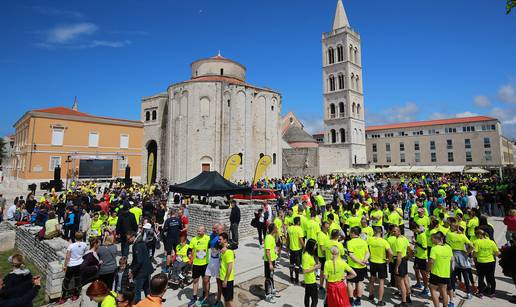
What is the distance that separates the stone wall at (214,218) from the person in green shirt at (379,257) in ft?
22.9

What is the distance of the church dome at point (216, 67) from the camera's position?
37906 millimetres

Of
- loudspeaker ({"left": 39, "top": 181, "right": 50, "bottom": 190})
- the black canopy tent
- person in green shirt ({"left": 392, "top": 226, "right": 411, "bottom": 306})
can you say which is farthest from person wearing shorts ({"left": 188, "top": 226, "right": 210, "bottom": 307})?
loudspeaker ({"left": 39, "top": 181, "right": 50, "bottom": 190})

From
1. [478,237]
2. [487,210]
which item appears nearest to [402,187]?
[487,210]

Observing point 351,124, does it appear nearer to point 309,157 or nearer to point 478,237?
point 309,157

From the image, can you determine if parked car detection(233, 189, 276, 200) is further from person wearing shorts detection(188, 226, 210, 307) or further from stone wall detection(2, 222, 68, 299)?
person wearing shorts detection(188, 226, 210, 307)

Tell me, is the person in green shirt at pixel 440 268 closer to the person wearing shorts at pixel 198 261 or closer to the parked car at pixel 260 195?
the person wearing shorts at pixel 198 261

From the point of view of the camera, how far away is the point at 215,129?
107 feet

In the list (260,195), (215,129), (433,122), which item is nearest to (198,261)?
(260,195)

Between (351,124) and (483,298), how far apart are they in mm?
46510

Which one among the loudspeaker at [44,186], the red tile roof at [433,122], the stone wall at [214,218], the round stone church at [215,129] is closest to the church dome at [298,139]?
the round stone church at [215,129]

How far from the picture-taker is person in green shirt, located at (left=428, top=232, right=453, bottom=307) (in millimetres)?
5258

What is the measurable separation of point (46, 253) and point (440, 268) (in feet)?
36.7

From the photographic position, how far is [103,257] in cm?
593

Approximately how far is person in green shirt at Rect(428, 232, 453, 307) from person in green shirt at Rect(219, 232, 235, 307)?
402 centimetres
